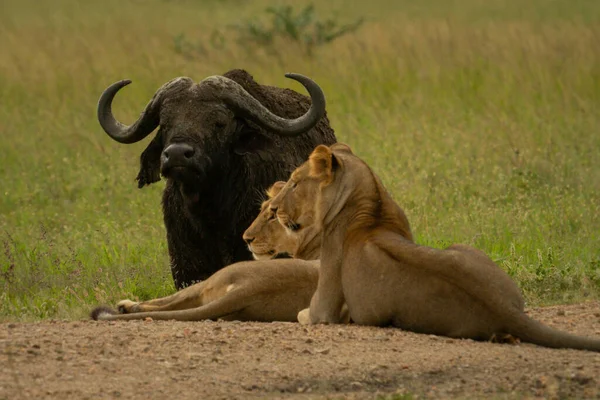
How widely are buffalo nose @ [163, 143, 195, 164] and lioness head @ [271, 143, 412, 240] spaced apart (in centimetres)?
158

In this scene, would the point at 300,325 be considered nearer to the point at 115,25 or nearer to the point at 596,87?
the point at 596,87

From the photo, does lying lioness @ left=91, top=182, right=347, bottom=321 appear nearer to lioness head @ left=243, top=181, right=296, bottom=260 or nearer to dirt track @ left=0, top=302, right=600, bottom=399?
lioness head @ left=243, top=181, right=296, bottom=260

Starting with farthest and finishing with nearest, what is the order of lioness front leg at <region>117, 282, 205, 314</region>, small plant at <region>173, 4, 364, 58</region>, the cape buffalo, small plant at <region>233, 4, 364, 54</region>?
1. small plant at <region>233, 4, 364, 54</region>
2. small plant at <region>173, 4, 364, 58</region>
3. the cape buffalo
4. lioness front leg at <region>117, 282, 205, 314</region>

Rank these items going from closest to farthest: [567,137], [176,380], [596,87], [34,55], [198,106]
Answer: [176,380], [198,106], [567,137], [596,87], [34,55]

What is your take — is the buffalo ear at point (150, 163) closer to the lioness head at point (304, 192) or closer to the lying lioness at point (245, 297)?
the lying lioness at point (245, 297)

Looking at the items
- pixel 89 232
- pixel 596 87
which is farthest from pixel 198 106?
pixel 596 87

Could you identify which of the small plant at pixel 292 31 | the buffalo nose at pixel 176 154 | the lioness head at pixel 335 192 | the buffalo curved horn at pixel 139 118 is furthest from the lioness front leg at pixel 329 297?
the small plant at pixel 292 31

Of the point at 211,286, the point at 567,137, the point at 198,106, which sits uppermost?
the point at 198,106

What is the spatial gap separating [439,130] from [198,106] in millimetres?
6586

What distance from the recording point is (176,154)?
980 centimetres

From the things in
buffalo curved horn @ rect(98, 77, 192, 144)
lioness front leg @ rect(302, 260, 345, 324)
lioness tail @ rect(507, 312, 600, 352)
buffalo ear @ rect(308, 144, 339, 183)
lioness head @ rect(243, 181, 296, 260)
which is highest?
buffalo curved horn @ rect(98, 77, 192, 144)

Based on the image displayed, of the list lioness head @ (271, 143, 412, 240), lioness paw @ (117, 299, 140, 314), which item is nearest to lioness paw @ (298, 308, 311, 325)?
lioness head @ (271, 143, 412, 240)

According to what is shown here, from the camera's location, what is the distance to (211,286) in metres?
8.54

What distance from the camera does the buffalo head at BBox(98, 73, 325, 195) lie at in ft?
33.2
